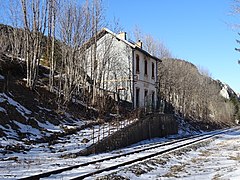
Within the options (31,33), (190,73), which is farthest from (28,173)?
(190,73)

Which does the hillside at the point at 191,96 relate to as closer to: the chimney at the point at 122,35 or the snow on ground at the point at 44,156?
the chimney at the point at 122,35

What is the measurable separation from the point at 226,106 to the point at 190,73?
917 inches

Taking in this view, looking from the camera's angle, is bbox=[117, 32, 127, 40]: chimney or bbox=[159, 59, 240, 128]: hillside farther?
bbox=[159, 59, 240, 128]: hillside

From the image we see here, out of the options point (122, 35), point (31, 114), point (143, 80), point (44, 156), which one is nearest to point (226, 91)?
point (143, 80)

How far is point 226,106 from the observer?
3110 inches

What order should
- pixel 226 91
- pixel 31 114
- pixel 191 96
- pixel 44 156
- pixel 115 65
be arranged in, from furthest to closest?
pixel 226 91, pixel 191 96, pixel 115 65, pixel 31 114, pixel 44 156

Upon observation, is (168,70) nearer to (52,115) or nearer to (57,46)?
(57,46)

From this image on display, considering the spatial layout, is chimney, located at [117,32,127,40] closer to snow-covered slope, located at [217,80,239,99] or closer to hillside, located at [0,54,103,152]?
hillside, located at [0,54,103,152]

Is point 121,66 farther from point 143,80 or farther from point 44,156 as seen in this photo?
point 44,156

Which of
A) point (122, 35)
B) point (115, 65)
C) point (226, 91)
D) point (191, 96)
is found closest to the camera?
point (115, 65)

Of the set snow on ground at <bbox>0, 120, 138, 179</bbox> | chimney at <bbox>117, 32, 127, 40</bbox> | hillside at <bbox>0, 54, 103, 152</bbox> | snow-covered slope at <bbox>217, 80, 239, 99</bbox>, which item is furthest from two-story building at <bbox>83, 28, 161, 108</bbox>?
snow-covered slope at <bbox>217, 80, 239, 99</bbox>

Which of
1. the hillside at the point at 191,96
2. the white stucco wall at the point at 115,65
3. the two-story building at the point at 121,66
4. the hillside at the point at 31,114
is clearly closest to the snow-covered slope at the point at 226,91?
the hillside at the point at 191,96

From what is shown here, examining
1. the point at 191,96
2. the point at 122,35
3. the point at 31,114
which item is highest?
the point at 122,35

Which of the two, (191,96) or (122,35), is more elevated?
(122,35)
